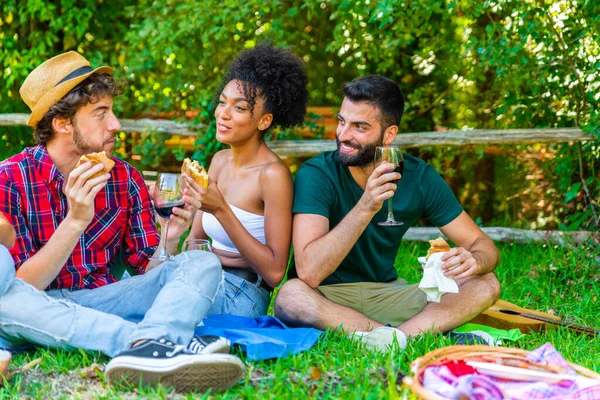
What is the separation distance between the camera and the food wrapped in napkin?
3.80m

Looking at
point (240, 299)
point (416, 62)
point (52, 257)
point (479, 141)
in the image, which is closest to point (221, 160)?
point (240, 299)

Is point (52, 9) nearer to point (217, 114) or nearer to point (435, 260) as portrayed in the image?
point (217, 114)

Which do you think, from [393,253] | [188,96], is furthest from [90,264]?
[188,96]

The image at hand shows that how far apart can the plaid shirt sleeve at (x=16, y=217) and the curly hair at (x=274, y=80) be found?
128 cm

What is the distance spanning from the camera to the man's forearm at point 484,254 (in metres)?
4.04

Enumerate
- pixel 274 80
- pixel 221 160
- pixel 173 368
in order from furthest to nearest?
pixel 221 160
pixel 274 80
pixel 173 368

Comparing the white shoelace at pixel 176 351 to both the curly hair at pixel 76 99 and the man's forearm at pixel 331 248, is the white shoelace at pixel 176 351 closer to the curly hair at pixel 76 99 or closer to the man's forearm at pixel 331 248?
the man's forearm at pixel 331 248

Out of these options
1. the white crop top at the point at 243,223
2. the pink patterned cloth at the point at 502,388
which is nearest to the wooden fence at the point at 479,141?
the white crop top at the point at 243,223

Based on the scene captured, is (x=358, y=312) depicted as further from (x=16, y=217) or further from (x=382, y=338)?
(x=16, y=217)

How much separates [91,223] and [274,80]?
125cm

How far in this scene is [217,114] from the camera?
419cm

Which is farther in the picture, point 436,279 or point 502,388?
point 436,279

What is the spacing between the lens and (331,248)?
3871 mm

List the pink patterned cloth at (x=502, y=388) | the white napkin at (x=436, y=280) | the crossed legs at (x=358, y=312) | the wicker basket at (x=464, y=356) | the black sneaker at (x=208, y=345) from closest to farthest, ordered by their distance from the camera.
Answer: the pink patterned cloth at (x=502, y=388), the wicker basket at (x=464, y=356), the black sneaker at (x=208, y=345), the white napkin at (x=436, y=280), the crossed legs at (x=358, y=312)
